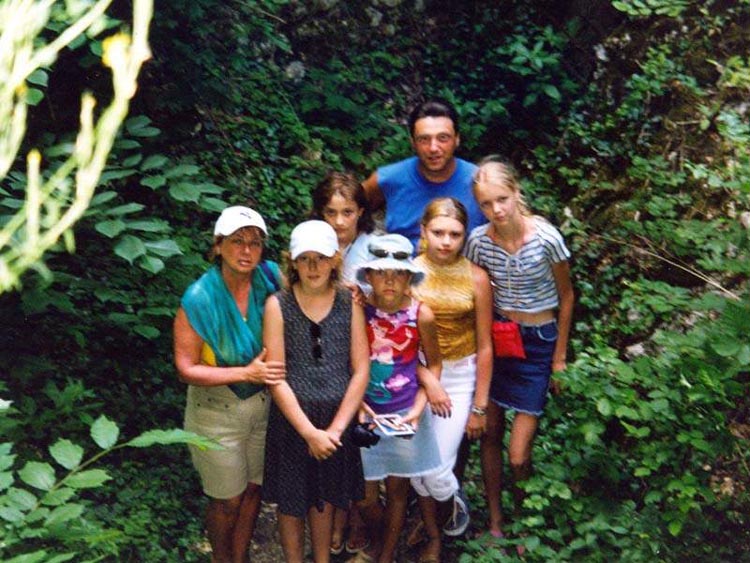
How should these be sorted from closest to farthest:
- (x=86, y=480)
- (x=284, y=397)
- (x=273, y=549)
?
(x=86, y=480) < (x=284, y=397) < (x=273, y=549)

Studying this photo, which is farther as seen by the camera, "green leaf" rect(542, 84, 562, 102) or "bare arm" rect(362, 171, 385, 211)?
"green leaf" rect(542, 84, 562, 102)

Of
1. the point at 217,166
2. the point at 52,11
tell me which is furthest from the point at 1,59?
the point at 217,166

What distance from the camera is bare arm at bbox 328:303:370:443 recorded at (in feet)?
13.2

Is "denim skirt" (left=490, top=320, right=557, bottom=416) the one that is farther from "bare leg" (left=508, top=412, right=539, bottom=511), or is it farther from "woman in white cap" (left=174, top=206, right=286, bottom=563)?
"woman in white cap" (left=174, top=206, right=286, bottom=563)

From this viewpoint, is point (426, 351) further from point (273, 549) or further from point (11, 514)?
point (11, 514)

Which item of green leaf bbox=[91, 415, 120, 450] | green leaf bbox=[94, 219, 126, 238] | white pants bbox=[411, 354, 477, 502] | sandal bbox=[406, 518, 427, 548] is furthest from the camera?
sandal bbox=[406, 518, 427, 548]

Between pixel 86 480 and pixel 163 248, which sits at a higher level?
pixel 163 248

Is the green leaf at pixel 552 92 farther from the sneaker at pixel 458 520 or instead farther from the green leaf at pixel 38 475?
the green leaf at pixel 38 475

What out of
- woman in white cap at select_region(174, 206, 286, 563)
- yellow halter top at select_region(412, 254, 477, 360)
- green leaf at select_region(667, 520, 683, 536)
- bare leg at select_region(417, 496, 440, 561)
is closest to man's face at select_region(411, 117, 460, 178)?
yellow halter top at select_region(412, 254, 477, 360)

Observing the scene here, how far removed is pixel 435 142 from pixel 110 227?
1.64 metres

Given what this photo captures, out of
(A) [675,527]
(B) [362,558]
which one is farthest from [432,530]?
(A) [675,527]

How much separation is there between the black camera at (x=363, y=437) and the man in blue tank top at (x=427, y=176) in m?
0.99

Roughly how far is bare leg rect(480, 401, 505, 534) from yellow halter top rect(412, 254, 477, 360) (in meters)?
0.53

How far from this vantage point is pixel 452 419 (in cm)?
443
